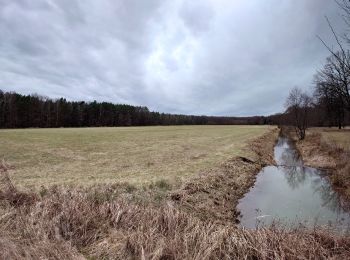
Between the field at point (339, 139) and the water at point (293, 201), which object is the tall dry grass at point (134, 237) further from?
the field at point (339, 139)

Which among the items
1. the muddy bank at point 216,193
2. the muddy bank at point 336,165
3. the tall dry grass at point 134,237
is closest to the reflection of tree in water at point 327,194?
the muddy bank at point 336,165

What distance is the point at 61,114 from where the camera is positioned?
366ft

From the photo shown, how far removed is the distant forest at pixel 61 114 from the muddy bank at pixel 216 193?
301 feet

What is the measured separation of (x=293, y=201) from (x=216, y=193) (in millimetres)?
4134

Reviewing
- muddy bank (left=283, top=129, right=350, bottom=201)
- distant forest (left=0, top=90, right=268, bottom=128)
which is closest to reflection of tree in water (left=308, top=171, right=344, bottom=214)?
muddy bank (left=283, top=129, right=350, bottom=201)

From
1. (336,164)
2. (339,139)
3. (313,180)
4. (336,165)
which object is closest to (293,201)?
(313,180)

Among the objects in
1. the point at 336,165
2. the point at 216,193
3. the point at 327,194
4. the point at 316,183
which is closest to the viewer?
the point at 216,193

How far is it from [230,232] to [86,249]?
322 cm

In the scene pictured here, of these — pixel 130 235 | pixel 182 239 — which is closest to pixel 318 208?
pixel 182 239

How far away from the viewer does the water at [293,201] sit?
39.7 ft

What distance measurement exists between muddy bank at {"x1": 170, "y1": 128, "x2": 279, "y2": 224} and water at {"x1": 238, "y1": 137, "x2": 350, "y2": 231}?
1.56ft

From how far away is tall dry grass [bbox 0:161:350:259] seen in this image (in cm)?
639

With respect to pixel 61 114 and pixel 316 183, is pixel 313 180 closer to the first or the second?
pixel 316 183

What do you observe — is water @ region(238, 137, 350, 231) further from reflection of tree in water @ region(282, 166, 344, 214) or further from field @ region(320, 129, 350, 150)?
field @ region(320, 129, 350, 150)
